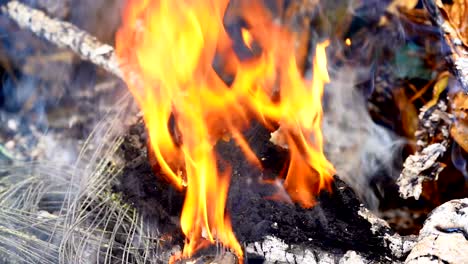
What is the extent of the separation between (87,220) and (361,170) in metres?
1.73

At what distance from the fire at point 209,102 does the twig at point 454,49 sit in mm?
703

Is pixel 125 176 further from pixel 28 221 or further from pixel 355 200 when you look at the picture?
pixel 355 200

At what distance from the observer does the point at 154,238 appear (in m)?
2.63

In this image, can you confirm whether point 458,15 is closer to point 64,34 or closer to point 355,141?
point 355,141

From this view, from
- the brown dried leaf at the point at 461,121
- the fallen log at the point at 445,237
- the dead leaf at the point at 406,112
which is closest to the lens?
the fallen log at the point at 445,237

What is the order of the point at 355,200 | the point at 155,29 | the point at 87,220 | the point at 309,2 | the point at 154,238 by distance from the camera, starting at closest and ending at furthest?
the point at 355,200 < the point at 154,238 < the point at 87,220 < the point at 155,29 < the point at 309,2

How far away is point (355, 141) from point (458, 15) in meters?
1.00

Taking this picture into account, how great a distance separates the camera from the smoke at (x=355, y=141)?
3.17 meters

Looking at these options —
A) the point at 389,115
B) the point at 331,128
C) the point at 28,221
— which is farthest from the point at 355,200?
the point at 28,221

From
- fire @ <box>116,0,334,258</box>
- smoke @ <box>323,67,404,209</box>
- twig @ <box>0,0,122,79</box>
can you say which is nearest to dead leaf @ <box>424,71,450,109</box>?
smoke @ <box>323,67,404,209</box>

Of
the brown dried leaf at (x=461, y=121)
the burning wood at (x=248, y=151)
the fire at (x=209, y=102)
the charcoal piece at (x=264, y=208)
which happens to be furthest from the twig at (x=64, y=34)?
the brown dried leaf at (x=461, y=121)

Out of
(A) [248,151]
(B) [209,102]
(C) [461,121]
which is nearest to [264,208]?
(A) [248,151]

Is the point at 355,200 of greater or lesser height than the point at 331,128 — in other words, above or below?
below

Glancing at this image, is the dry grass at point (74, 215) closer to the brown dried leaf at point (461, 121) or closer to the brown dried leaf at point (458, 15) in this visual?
the brown dried leaf at point (461, 121)
